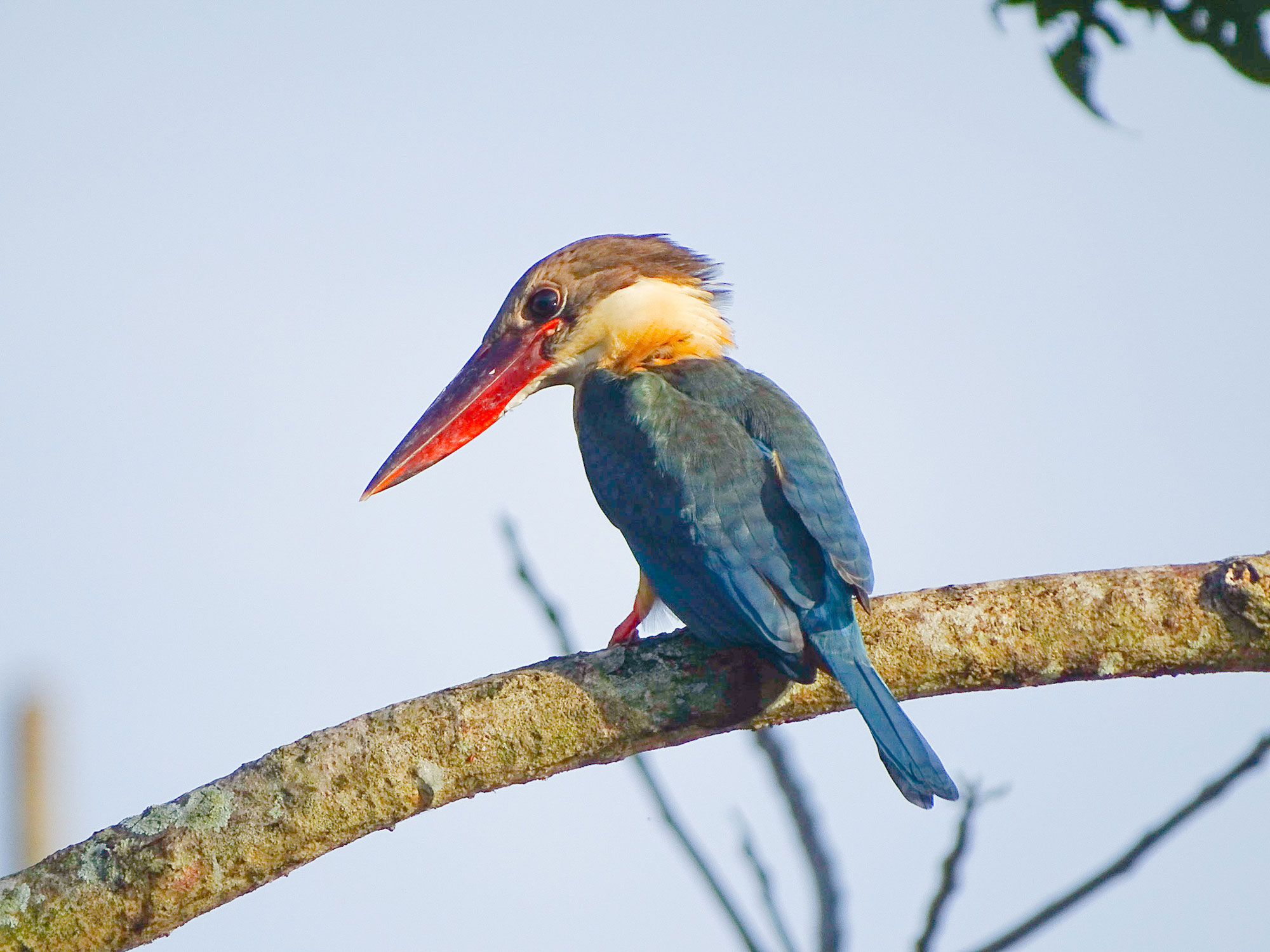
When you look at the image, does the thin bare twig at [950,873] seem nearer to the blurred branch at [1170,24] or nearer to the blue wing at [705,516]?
the blue wing at [705,516]

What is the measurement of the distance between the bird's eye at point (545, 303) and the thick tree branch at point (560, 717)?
5.21ft

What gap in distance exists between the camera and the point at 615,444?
3.26 m

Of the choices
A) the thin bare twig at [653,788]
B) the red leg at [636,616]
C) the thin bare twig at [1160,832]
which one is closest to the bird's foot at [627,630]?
the red leg at [636,616]

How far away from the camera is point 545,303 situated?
4074 mm

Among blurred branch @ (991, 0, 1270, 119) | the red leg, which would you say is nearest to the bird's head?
the red leg

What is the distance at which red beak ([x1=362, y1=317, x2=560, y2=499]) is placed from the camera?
4.04 m

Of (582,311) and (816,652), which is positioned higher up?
(582,311)

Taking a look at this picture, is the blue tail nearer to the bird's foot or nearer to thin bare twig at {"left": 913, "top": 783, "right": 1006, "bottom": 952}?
thin bare twig at {"left": 913, "top": 783, "right": 1006, "bottom": 952}

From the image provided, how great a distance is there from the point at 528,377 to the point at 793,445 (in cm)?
120

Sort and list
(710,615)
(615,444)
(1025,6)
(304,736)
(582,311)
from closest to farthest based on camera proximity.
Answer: (1025,6) < (304,736) < (710,615) < (615,444) < (582,311)

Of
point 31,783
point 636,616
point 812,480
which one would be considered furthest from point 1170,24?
point 31,783

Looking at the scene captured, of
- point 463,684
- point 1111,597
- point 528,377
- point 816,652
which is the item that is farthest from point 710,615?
point 528,377

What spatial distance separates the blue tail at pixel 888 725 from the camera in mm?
2525

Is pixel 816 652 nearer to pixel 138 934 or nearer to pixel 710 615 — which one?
pixel 710 615
